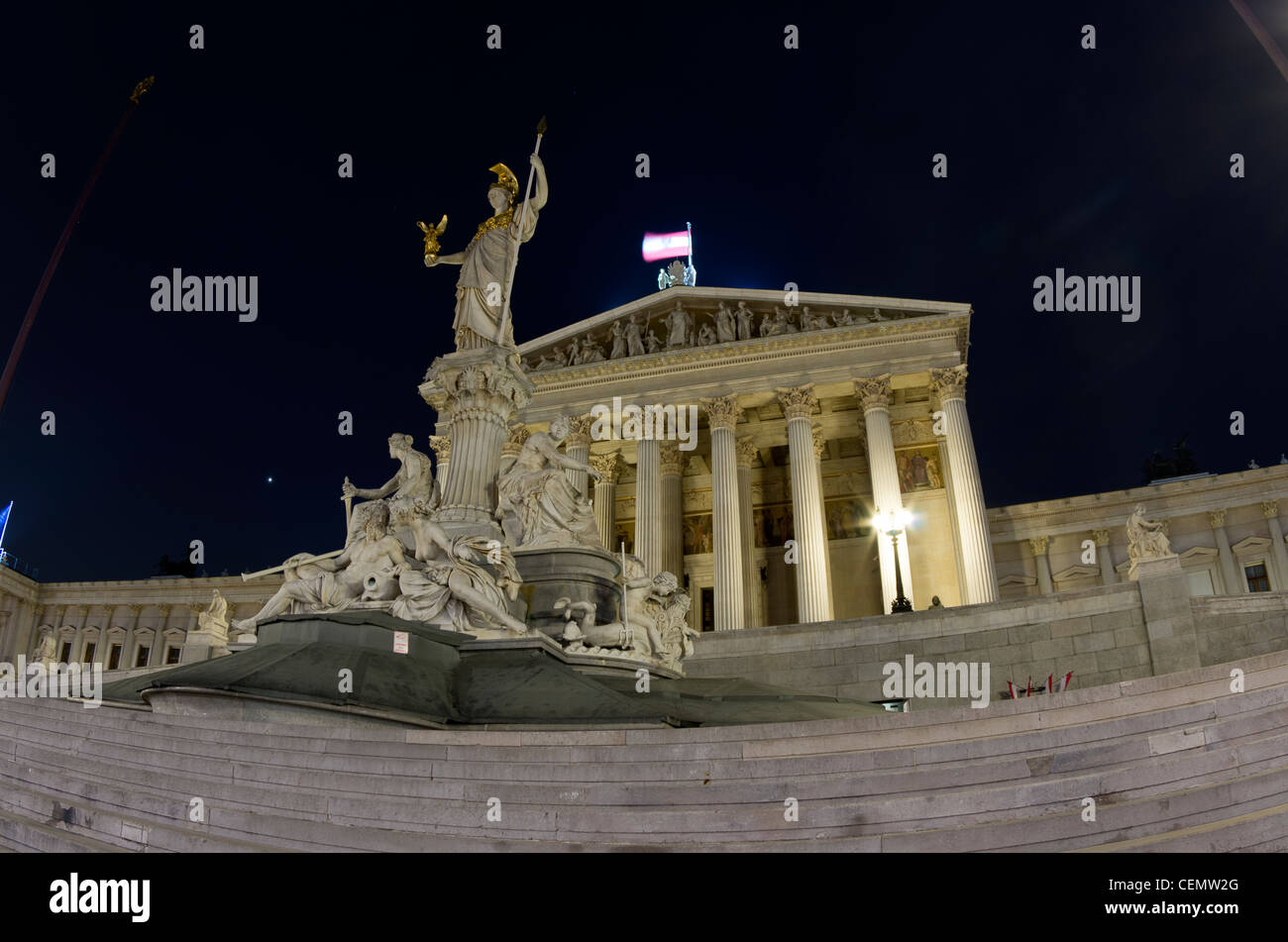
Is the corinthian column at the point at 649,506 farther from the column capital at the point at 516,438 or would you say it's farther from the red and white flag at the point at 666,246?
the red and white flag at the point at 666,246

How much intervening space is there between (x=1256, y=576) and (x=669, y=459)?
2732cm

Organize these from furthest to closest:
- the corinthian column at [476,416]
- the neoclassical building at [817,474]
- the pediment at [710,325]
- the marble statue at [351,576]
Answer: the pediment at [710,325] → the neoclassical building at [817,474] → the corinthian column at [476,416] → the marble statue at [351,576]

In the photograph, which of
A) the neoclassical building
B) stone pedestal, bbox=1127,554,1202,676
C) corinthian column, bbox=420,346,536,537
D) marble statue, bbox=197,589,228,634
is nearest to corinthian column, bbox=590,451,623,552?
the neoclassical building

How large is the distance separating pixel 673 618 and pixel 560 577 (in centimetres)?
263

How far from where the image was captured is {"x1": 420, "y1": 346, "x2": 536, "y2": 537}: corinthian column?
12992 millimetres

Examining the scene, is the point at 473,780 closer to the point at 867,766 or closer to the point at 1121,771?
the point at 867,766

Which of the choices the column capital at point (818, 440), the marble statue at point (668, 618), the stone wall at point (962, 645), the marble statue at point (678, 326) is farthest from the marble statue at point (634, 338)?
the marble statue at point (668, 618)

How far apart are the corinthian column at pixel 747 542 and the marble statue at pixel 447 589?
70.2 ft

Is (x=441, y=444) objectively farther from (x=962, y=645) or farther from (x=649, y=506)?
(x=962, y=645)

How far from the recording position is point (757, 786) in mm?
5621

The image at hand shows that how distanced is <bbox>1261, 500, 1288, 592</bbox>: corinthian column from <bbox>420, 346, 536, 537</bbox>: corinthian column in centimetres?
3852

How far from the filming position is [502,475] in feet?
43.9

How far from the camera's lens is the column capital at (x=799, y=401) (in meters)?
34.6

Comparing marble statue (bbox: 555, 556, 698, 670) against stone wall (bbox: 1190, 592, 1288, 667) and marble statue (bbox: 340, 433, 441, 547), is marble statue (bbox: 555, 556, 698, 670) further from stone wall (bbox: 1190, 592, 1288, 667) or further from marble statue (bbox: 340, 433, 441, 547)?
stone wall (bbox: 1190, 592, 1288, 667)
